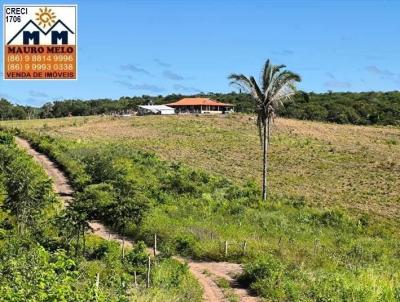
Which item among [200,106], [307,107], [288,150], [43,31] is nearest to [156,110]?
[200,106]

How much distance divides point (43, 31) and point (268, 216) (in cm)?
1722

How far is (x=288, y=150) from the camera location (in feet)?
246

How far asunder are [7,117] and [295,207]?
126459 mm

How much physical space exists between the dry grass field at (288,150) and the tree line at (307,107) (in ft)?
43.8

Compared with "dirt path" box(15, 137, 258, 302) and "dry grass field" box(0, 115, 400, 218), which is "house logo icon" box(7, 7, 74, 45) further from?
"dry grass field" box(0, 115, 400, 218)

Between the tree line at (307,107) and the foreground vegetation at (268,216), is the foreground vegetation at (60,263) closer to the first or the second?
the foreground vegetation at (268,216)

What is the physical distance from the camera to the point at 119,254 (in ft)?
76.9

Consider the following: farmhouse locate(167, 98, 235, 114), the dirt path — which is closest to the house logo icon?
the dirt path

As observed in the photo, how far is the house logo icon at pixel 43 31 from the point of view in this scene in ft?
70.1

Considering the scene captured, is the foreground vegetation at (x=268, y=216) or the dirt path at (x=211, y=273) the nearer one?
the dirt path at (x=211, y=273)

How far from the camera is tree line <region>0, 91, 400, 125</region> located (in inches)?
5025

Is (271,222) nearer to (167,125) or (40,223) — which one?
(40,223)
